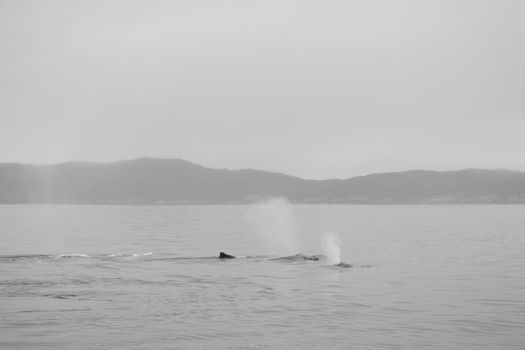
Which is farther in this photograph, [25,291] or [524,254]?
[524,254]

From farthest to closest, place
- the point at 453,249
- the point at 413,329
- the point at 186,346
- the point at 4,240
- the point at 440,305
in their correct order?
the point at 4,240 < the point at 453,249 < the point at 440,305 < the point at 413,329 < the point at 186,346

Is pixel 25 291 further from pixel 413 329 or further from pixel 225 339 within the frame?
pixel 413 329

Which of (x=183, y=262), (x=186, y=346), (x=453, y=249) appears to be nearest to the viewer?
(x=186, y=346)

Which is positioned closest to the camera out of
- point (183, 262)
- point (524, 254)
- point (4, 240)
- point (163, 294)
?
point (163, 294)

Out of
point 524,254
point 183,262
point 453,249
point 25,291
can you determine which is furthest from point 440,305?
point 453,249

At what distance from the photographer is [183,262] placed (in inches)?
2028

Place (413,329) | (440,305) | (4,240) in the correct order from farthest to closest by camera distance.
Answer: (4,240)
(440,305)
(413,329)

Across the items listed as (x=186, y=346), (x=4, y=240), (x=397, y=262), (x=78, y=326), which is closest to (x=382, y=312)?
(x=186, y=346)

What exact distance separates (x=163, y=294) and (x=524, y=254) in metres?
36.8

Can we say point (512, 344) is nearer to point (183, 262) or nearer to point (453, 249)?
point (183, 262)

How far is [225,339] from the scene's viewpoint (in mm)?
24219

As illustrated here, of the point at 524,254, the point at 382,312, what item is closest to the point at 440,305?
the point at 382,312

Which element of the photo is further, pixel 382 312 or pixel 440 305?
pixel 440 305

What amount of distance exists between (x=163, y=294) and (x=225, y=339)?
10.4 meters
